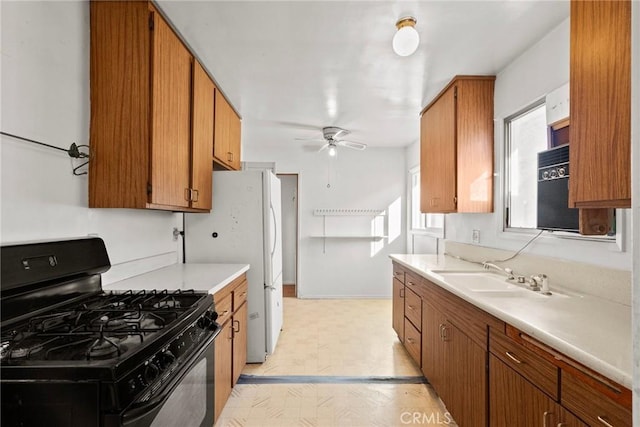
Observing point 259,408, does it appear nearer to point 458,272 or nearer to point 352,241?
point 458,272

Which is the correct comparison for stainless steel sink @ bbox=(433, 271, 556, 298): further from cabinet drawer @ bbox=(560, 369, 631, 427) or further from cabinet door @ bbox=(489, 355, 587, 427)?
cabinet drawer @ bbox=(560, 369, 631, 427)

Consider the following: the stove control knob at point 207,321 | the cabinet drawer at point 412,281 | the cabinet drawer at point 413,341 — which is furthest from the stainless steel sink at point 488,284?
the stove control knob at point 207,321

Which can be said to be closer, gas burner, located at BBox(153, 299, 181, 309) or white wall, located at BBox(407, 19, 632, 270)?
gas burner, located at BBox(153, 299, 181, 309)

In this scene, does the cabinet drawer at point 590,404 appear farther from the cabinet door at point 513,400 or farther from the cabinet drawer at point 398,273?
the cabinet drawer at point 398,273

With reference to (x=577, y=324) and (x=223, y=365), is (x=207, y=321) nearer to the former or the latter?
(x=223, y=365)

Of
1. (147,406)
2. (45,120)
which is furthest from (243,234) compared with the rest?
(147,406)

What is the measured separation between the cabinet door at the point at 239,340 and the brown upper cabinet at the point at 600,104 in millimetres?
2078

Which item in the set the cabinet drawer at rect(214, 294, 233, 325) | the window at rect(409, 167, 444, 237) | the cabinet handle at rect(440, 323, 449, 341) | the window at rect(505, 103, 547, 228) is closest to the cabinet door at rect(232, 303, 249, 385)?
the cabinet drawer at rect(214, 294, 233, 325)

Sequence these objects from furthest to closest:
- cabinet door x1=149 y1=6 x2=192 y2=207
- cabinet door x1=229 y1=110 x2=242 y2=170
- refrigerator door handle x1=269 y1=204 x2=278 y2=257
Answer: cabinet door x1=229 y1=110 x2=242 y2=170 < refrigerator door handle x1=269 y1=204 x2=278 y2=257 < cabinet door x1=149 y1=6 x2=192 y2=207

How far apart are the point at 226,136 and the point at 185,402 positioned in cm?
223

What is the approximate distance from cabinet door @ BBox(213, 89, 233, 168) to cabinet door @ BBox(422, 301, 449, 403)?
2101 mm

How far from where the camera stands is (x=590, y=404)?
0.87m

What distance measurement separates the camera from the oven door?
2.75 ft

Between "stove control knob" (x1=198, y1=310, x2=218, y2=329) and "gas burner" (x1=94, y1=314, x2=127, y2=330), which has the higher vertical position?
"gas burner" (x1=94, y1=314, x2=127, y2=330)
